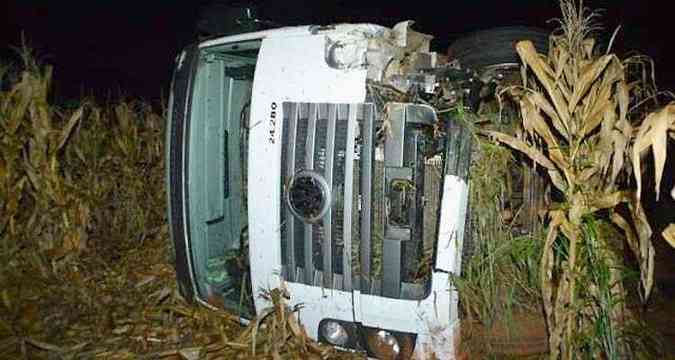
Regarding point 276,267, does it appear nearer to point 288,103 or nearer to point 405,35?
point 288,103

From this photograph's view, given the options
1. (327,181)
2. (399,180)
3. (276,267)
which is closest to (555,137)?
(399,180)

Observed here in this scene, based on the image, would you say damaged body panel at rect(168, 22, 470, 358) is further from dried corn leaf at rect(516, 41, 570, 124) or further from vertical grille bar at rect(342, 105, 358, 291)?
dried corn leaf at rect(516, 41, 570, 124)

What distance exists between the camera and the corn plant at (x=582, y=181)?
7.72 feet

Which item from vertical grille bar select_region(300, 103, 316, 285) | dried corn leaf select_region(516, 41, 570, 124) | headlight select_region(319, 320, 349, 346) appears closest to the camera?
dried corn leaf select_region(516, 41, 570, 124)

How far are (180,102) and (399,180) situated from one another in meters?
1.79

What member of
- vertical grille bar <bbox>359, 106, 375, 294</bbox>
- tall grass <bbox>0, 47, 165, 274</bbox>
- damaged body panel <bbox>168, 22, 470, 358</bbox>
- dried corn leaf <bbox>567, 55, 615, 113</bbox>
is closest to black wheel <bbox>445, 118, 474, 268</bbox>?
damaged body panel <bbox>168, 22, 470, 358</bbox>

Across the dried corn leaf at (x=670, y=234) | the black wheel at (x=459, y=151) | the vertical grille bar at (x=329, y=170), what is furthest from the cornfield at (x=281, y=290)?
the vertical grille bar at (x=329, y=170)

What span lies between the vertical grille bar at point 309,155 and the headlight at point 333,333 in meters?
0.32

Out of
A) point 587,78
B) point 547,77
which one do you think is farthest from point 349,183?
point 587,78

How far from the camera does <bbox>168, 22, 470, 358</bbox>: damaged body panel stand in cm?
255

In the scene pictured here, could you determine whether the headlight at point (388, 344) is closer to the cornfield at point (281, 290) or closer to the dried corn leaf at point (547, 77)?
the cornfield at point (281, 290)

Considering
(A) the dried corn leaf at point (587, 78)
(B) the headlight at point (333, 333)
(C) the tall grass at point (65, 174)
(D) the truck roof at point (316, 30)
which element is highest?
(D) the truck roof at point (316, 30)

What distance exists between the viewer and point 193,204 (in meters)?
3.45

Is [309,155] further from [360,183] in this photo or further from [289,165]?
[360,183]
